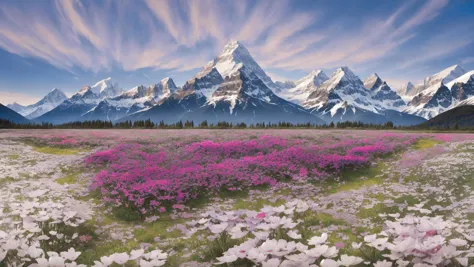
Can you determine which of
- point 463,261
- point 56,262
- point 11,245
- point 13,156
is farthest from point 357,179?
point 13,156

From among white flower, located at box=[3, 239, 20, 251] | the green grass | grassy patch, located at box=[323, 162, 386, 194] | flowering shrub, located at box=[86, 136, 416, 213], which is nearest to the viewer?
white flower, located at box=[3, 239, 20, 251]

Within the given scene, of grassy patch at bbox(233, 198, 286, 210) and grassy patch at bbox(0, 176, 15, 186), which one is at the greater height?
grassy patch at bbox(0, 176, 15, 186)

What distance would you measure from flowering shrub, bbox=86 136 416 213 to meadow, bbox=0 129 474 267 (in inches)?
4.7

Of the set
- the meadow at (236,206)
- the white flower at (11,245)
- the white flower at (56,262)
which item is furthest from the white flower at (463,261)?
the white flower at (11,245)

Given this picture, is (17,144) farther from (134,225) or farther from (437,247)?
(437,247)

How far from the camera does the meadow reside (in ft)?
21.1

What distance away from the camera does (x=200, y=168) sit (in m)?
22.2

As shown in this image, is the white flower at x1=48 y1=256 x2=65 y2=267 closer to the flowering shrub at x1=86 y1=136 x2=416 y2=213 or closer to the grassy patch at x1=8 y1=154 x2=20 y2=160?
the flowering shrub at x1=86 y1=136 x2=416 y2=213

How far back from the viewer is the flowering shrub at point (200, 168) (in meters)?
17.6

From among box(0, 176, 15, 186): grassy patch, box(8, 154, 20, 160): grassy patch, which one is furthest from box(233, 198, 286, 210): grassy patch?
box(8, 154, 20, 160): grassy patch

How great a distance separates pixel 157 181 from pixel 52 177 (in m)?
8.82

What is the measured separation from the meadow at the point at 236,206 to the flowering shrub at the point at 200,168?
121mm

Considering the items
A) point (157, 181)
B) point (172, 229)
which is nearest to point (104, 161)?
point (157, 181)

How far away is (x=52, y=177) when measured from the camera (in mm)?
20797
